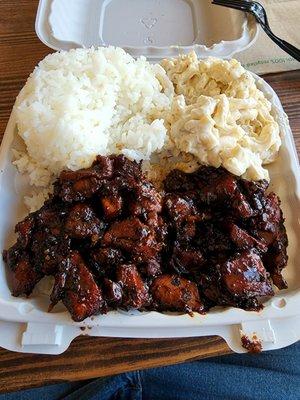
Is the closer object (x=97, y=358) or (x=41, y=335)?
(x=41, y=335)

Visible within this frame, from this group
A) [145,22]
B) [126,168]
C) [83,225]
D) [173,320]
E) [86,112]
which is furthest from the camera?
[145,22]

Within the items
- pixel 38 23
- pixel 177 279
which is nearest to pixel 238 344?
pixel 177 279

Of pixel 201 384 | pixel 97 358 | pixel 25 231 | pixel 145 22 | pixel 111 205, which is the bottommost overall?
pixel 201 384

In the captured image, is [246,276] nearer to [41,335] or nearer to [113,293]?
[113,293]

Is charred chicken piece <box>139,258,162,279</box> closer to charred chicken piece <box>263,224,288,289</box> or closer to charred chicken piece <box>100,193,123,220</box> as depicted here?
charred chicken piece <box>100,193,123,220</box>

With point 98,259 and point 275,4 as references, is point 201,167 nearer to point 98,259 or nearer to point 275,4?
point 98,259

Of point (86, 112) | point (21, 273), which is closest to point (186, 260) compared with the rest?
point (21, 273)
